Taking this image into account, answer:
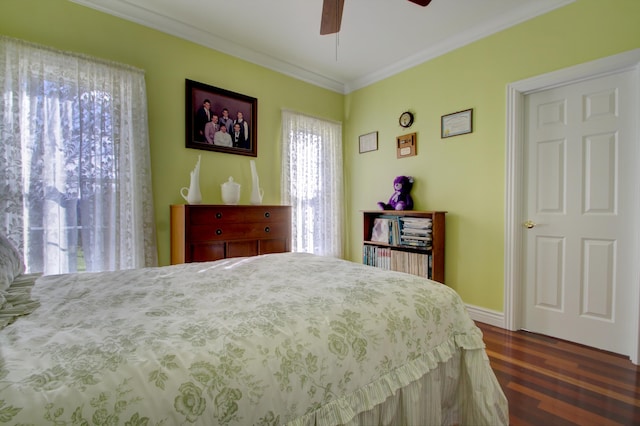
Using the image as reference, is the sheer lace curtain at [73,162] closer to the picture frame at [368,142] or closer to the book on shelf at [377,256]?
the book on shelf at [377,256]

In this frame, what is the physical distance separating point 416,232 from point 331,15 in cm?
200

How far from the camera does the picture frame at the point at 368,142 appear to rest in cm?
363

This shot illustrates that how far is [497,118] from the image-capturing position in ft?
8.55

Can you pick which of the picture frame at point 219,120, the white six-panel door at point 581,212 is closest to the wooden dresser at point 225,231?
the picture frame at point 219,120

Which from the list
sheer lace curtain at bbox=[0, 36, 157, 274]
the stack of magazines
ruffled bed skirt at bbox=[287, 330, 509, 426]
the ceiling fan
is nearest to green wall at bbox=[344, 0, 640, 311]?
the stack of magazines

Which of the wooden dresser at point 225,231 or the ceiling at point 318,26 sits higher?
the ceiling at point 318,26

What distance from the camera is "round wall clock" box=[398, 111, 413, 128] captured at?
325cm

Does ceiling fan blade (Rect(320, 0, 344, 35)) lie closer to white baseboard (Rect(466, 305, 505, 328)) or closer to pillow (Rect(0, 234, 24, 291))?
pillow (Rect(0, 234, 24, 291))

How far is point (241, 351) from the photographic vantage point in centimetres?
72

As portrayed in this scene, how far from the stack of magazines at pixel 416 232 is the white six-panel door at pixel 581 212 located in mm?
786

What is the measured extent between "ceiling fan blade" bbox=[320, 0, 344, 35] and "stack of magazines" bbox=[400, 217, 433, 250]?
1844 mm

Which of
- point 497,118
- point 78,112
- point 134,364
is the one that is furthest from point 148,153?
point 497,118

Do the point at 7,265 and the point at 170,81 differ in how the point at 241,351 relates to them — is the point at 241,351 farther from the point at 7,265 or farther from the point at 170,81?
the point at 170,81

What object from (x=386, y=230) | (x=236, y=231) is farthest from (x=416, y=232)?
(x=236, y=231)
